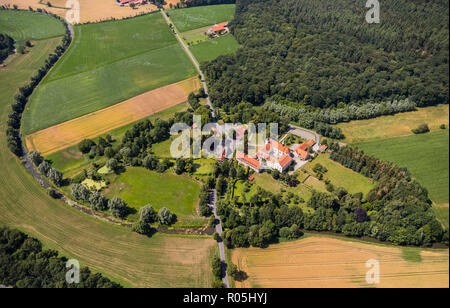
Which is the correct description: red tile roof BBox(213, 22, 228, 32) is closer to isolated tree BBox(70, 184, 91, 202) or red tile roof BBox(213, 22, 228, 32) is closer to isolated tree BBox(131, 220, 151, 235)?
isolated tree BBox(70, 184, 91, 202)

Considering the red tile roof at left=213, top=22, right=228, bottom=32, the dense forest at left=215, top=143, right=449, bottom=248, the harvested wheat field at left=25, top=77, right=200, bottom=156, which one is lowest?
the dense forest at left=215, top=143, right=449, bottom=248

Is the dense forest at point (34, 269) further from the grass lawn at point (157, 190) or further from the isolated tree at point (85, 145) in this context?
the isolated tree at point (85, 145)

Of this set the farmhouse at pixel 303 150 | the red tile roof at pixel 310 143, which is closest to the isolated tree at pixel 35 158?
the farmhouse at pixel 303 150

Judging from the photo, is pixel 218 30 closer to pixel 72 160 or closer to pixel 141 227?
pixel 72 160

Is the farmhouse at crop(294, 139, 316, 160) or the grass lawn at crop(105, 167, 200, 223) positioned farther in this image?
the farmhouse at crop(294, 139, 316, 160)

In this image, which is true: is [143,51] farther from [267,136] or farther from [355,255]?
[355,255]

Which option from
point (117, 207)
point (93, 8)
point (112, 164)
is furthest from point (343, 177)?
point (93, 8)

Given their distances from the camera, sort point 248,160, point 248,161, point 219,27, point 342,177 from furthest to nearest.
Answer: point 219,27 → point 248,160 → point 248,161 → point 342,177

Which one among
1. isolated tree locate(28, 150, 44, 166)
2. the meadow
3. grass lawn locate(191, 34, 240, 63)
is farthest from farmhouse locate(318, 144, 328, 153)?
isolated tree locate(28, 150, 44, 166)
